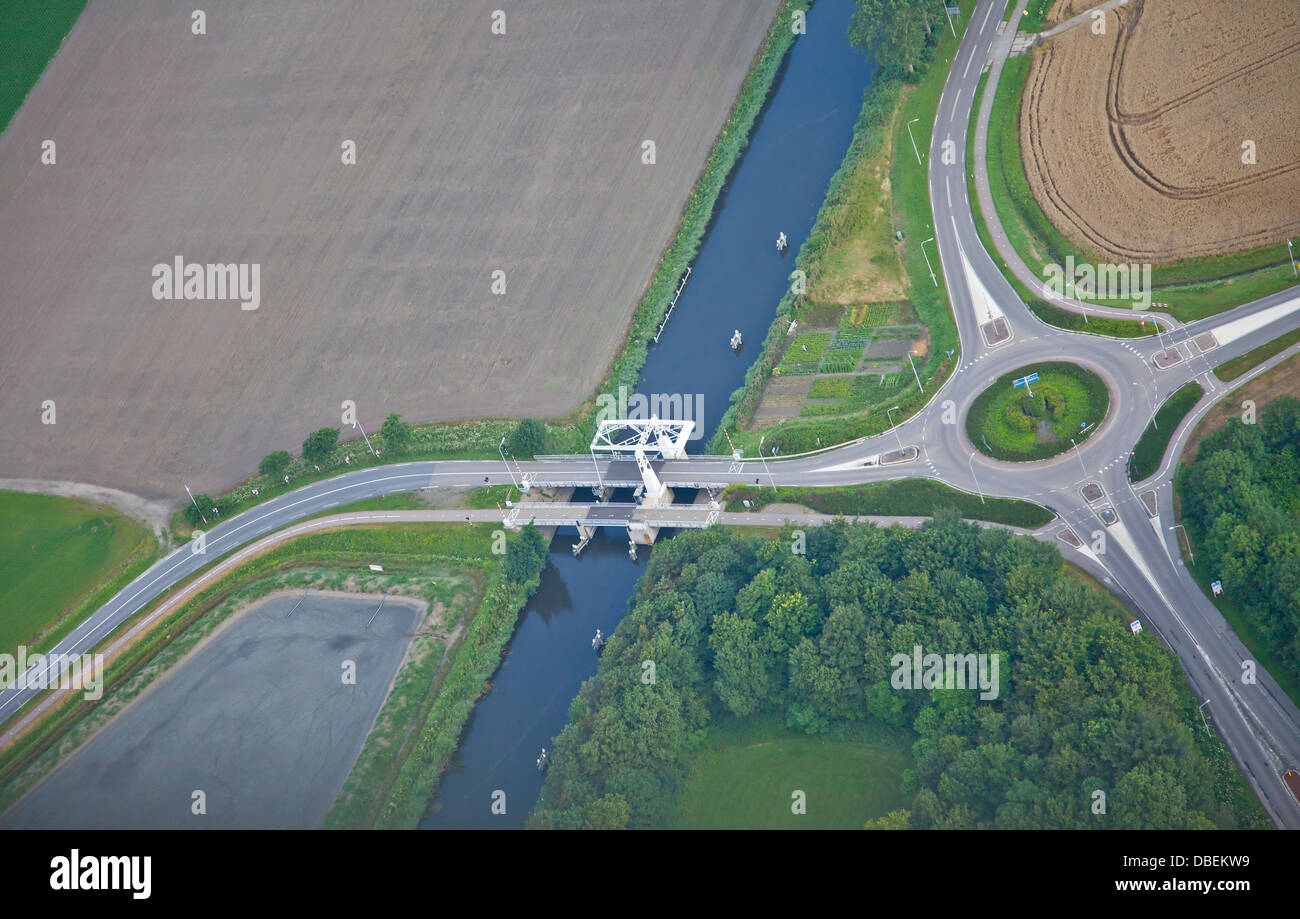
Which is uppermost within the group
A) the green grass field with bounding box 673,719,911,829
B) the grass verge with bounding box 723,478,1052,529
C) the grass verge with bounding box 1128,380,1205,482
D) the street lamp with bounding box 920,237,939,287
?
the street lamp with bounding box 920,237,939,287

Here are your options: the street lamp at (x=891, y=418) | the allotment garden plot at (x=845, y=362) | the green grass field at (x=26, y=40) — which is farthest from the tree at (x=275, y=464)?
the green grass field at (x=26, y=40)

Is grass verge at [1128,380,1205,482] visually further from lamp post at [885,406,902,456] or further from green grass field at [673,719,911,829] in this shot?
green grass field at [673,719,911,829]

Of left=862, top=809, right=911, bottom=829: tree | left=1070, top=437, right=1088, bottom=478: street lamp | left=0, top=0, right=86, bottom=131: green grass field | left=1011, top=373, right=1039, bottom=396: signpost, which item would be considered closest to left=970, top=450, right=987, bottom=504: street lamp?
left=1011, top=373, right=1039, bottom=396: signpost

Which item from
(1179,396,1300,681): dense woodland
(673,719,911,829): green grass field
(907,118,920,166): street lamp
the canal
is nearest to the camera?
(1179,396,1300,681): dense woodland

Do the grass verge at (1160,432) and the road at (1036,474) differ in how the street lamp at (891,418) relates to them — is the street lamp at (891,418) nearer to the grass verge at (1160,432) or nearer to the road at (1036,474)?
the road at (1036,474)

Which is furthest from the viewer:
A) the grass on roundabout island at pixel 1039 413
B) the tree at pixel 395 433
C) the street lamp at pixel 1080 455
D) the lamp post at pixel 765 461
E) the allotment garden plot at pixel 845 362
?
the tree at pixel 395 433

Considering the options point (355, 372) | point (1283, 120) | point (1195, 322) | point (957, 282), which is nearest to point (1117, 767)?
point (1195, 322)
